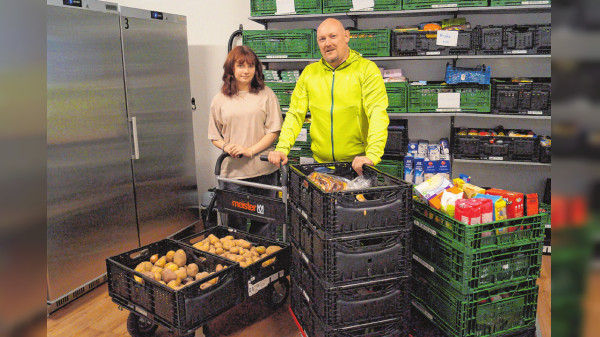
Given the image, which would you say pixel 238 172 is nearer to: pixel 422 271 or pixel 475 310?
pixel 422 271

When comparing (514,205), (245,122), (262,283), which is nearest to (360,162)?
(514,205)

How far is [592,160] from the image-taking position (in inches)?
8.5

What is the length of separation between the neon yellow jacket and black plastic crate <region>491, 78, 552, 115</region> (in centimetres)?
169

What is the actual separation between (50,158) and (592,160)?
3.32m

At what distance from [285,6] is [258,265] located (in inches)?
103

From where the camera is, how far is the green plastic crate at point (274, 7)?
4.21 m

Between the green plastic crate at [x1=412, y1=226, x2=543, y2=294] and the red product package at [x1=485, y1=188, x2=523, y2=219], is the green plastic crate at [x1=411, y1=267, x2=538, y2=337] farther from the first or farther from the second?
the red product package at [x1=485, y1=188, x2=523, y2=219]

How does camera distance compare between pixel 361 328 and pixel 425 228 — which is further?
A: pixel 425 228

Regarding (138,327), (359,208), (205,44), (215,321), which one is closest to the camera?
(359,208)

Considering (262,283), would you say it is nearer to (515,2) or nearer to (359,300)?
(359,300)

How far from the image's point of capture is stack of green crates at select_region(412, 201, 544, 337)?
2115 mm

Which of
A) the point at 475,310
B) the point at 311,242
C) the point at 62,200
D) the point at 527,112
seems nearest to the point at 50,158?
the point at 62,200

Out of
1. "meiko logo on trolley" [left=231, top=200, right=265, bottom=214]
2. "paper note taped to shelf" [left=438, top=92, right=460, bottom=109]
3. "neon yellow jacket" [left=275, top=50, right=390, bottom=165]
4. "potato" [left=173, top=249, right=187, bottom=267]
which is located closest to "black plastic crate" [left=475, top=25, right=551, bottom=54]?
"paper note taped to shelf" [left=438, top=92, right=460, bottom=109]

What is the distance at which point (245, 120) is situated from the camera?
10.3ft
